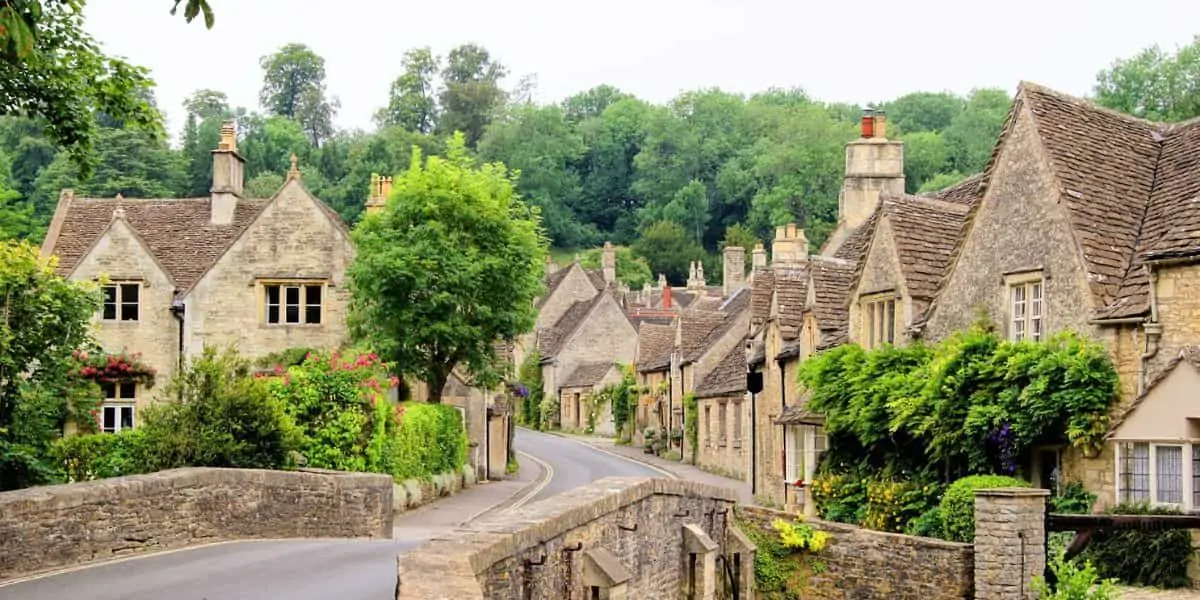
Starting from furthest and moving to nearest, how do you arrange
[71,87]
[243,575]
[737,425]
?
[737,425] → [71,87] → [243,575]

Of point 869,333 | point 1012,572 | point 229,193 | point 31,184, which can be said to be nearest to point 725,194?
point 31,184

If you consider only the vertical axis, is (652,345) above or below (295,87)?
below

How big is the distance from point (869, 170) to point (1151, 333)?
66.5 feet

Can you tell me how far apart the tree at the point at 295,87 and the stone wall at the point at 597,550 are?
145m

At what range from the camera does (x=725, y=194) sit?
14100 cm

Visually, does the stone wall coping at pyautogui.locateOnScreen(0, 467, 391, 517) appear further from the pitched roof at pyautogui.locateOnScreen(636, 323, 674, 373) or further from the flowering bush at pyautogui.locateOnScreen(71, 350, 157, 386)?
the pitched roof at pyautogui.locateOnScreen(636, 323, 674, 373)

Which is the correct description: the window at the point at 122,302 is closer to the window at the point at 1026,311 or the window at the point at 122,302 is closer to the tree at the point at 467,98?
the window at the point at 1026,311

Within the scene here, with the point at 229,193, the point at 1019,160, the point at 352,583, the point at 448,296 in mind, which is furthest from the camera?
the point at 229,193

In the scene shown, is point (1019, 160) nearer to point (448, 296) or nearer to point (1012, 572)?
point (1012, 572)

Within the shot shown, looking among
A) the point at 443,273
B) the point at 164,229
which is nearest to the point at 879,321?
the point at 443,273

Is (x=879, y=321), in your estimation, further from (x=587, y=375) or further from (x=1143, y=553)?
(x=587, y=375)

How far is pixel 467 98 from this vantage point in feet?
540

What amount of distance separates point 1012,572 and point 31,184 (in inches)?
3914

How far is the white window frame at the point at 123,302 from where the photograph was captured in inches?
1795
